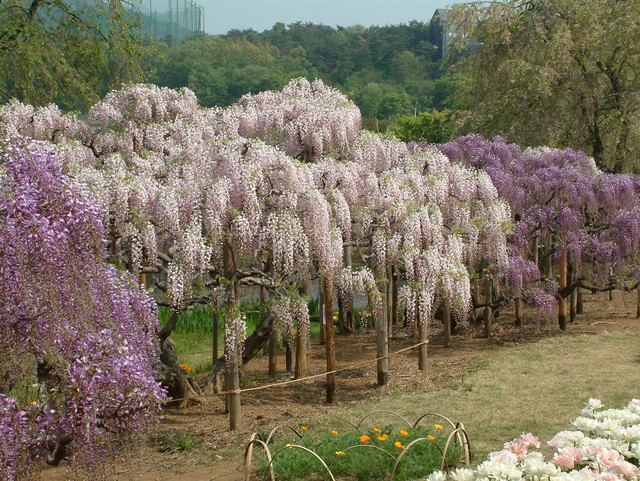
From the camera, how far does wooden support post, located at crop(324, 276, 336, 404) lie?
358 inches

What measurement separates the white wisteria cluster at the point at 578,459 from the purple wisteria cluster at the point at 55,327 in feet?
8.49

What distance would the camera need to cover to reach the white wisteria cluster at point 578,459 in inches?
124

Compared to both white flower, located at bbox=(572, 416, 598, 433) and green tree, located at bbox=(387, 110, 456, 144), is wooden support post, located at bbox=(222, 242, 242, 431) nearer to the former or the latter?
white flower, located at bbox=(572, 416, 598, 433)

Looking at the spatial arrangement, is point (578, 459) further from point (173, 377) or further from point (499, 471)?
point (173, 377)

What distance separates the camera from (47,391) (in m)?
5.48

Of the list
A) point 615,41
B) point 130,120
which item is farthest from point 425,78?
point 130,120

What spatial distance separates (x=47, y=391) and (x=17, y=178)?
69.7 inches

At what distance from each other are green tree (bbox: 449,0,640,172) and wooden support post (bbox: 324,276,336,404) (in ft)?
26.5

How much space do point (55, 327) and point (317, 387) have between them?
6210 mm

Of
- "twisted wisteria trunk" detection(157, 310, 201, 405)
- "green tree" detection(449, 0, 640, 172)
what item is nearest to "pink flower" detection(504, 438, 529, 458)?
"twisted wisteria trunk" detection(157, 310, 201, 405)

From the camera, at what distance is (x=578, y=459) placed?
3.34 m

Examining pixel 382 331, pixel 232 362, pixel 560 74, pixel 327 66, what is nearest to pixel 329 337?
pixel 382 331

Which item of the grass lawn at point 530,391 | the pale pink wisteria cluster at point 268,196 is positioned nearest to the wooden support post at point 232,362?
the pale pink wisteria cluster at point 268,196

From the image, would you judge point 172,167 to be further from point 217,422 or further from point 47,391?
point 47,391
